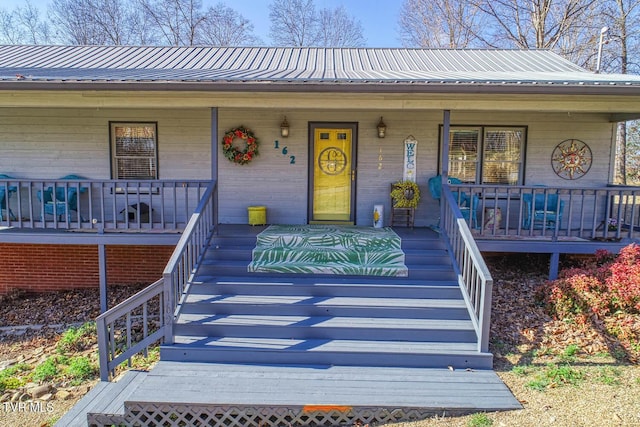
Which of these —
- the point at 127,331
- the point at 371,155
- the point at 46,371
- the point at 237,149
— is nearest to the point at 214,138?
the point at 237,149

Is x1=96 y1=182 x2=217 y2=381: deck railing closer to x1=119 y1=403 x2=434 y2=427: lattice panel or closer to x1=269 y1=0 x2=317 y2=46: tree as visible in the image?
x1=119 y1=403 x2=434 y2=427: lattice panel

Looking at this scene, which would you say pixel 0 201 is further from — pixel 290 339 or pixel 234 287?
pixel 290 339

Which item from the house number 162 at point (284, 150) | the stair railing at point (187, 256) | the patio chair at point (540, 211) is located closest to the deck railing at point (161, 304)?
the stair railing at point (187, 256)

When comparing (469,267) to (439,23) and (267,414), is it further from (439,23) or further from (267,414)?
(439,23)

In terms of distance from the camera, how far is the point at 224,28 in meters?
23.0

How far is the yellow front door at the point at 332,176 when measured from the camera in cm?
798

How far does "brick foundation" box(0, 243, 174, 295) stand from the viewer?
809 centimetres

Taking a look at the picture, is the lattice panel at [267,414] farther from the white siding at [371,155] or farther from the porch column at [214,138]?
the white siding at [371,155]

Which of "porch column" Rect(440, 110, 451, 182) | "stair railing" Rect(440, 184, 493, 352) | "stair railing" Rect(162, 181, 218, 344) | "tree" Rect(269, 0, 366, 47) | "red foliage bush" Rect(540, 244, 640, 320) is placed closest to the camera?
"stair railing" Rect(440, 184, 493, 352)

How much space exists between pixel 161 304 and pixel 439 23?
2071cm

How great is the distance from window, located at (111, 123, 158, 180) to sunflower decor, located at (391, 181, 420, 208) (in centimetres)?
481

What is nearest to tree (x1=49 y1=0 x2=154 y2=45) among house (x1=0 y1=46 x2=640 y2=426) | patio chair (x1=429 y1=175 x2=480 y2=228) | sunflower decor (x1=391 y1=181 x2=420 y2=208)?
house (x1=0 y1=46 x2=640 y2=426)

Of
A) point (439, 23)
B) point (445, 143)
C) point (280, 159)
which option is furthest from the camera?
point (439, 23)

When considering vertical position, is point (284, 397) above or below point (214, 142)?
below
